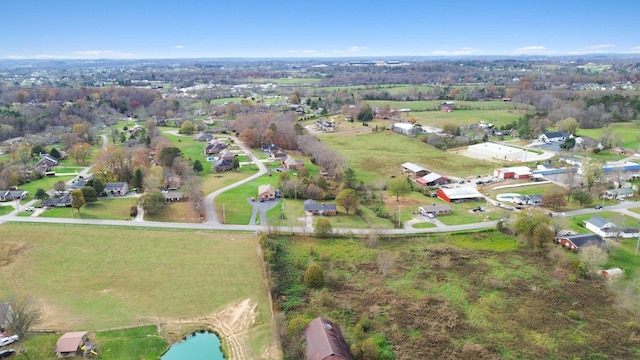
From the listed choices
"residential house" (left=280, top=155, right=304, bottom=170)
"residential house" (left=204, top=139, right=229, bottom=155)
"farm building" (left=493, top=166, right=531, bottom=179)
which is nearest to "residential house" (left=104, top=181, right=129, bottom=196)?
"residential house" (left=280, top=155, right=304, bottom=170)

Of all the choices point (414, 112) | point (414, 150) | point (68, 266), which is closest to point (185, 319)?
point (68, 266)

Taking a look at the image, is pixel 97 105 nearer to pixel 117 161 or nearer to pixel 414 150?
pixel 117 161

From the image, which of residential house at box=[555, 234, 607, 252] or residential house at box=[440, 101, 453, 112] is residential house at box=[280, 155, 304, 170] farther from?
residential house at box=[440, 101, 453, 112]

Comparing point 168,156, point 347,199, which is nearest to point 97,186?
point 168,156

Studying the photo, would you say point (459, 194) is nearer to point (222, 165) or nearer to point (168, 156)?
point (222, 165)

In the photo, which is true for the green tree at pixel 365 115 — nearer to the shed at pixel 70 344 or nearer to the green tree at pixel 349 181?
the green tree at pixel 349 181

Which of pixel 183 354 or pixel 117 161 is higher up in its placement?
pixel 117 161

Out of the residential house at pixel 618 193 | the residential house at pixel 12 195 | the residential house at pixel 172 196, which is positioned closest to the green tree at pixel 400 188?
the residential house at pixel 618 193
